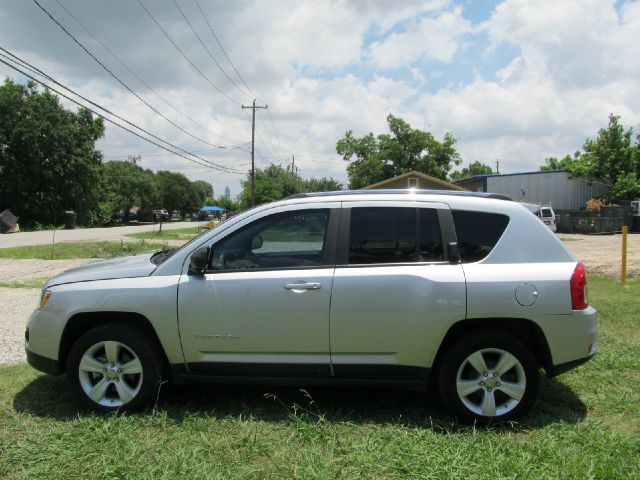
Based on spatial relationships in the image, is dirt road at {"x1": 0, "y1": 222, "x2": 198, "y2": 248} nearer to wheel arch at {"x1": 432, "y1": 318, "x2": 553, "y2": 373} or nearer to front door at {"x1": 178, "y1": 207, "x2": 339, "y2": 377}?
front door at {"x1": 178, "y1": 207, "x2": 339, "y2": 377}

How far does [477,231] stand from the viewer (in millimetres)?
3889

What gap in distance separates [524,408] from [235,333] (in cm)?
220

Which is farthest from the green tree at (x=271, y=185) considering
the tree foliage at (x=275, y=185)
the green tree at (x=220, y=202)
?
the green tree at (x=220, y=202)

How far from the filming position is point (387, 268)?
3.79m

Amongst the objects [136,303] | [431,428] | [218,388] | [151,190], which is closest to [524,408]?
[431,428]

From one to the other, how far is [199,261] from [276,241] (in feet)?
2.24

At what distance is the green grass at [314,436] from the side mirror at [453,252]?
1214mm

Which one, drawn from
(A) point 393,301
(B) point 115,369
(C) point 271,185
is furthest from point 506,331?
(C) point 271,185

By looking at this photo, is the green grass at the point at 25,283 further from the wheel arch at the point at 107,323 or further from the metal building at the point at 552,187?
the metal building at the point at 552,187

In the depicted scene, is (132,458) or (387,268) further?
(387,268)

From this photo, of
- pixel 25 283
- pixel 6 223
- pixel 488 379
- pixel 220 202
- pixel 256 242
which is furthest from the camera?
pixel 220 202

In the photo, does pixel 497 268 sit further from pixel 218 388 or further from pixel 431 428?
pixel 218 388

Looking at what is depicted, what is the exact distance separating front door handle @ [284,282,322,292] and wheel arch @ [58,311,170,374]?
1.13m

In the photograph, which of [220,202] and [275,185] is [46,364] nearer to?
[275,185]
